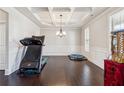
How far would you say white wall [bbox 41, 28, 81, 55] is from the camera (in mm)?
13695

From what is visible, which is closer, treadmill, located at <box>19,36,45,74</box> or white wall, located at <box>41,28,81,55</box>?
treadmill, located at <box>19,36,45,74</box>

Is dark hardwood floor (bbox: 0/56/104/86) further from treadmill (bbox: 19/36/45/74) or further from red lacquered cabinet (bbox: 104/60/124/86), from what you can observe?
red lacquered cabinet (bbox: 104/60/124/86)

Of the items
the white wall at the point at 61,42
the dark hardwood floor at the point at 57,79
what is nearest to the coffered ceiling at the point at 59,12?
the dark hardwood floor at the point at 57,79

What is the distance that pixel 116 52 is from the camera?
127 inches

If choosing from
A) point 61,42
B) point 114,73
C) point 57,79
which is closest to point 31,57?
point 57,79

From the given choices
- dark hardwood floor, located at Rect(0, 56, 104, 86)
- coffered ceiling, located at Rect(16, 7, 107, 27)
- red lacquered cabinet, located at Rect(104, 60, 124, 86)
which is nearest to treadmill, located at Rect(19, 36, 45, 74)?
dark hardwood floor, located at Rect(0, 56, 104, 86)

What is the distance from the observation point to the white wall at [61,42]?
1370cm

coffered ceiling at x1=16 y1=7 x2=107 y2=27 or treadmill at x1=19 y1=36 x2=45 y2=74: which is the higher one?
coffered ceiling at x1=16 y1=7 x2=107 y2=27

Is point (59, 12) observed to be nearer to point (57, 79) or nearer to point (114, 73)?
point (57, 79)

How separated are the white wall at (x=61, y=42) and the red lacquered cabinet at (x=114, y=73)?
1032 centimetres

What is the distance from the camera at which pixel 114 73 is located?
10.2ft

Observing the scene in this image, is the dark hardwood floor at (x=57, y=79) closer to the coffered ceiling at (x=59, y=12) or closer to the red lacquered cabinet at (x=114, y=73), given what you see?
the red lacquered cabinet at (x=114, y=73)

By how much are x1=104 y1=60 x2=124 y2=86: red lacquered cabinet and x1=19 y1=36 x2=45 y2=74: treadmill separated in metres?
3.03
